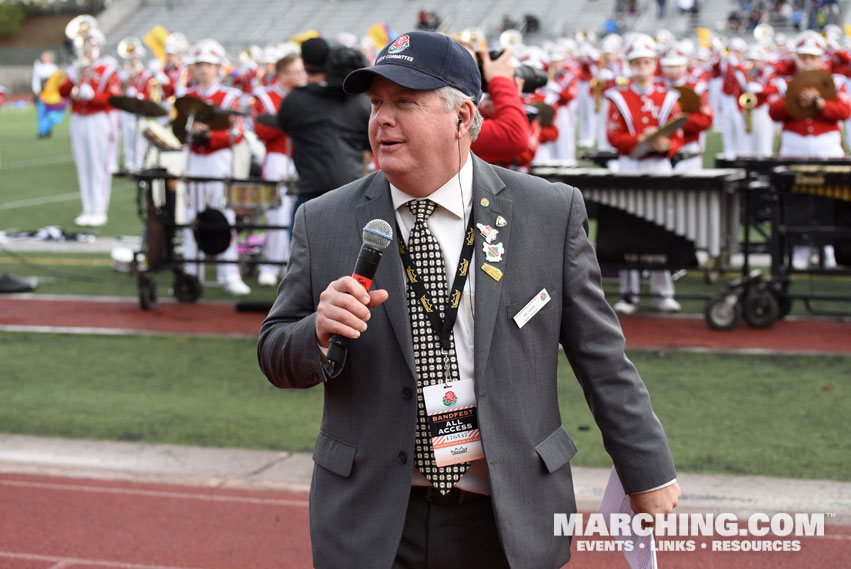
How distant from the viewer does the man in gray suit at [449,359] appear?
2826mm

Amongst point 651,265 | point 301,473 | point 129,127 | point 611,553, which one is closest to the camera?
point 611,553

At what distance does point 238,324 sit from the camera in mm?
10352

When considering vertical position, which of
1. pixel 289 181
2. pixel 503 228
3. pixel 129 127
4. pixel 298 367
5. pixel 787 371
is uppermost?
pixel 503 228

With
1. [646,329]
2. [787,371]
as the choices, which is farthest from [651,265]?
[787,371]

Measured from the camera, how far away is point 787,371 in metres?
8.27

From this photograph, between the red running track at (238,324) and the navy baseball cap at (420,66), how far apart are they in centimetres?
656

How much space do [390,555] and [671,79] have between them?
39.4ft

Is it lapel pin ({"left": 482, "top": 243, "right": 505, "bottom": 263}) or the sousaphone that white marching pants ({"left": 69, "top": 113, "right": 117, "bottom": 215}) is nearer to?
the sousaphone

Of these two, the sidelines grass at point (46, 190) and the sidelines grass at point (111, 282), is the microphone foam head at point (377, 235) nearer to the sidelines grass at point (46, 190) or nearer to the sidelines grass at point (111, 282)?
the sidelines grass at point (111, 282)

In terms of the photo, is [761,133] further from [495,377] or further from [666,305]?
[495,377]

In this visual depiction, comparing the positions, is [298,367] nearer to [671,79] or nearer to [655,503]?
[655,503]

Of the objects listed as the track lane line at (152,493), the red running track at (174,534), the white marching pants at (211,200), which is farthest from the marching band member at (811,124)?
the track lane line at (152,493)

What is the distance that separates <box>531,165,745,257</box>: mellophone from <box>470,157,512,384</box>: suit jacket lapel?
6739mm

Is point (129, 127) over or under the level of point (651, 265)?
under
